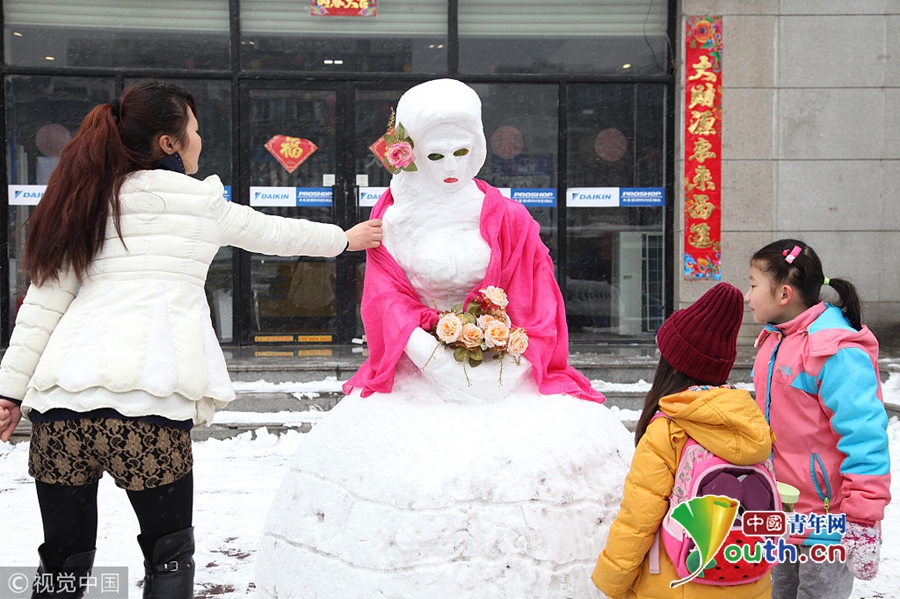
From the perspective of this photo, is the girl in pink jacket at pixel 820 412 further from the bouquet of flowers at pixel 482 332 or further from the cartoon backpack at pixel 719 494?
the bouquet of flowers at pixel 482 332

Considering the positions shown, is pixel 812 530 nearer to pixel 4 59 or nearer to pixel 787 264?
pixel 787 264

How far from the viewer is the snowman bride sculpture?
7.66 feet

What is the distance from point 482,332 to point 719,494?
870 mm

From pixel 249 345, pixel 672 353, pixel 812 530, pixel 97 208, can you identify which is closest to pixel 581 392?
pixel 672 353

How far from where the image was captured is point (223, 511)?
471 centimetres

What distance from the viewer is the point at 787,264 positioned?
9.11 ft

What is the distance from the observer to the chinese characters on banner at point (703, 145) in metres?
7.94

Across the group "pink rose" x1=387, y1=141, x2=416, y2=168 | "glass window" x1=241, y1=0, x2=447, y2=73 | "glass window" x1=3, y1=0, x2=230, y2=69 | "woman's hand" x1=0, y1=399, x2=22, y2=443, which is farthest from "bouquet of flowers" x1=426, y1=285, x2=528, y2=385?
"glass window" x1=3, y1=0, x2=230, y2=69

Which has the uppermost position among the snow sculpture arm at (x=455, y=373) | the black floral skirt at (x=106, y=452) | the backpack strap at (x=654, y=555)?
the snow sculpture arm at (x=455, y=373)

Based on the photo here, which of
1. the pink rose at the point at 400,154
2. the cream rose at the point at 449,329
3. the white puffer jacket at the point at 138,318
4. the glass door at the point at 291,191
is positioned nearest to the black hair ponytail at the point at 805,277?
the cream rose at the point at 449,329

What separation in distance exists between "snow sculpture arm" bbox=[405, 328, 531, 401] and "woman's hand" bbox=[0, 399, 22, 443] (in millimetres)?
1155

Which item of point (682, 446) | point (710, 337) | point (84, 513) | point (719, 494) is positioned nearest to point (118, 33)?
point (84, 513)

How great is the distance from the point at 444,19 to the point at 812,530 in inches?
269

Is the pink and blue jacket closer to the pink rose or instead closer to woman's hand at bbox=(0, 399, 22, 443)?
the pink rose
